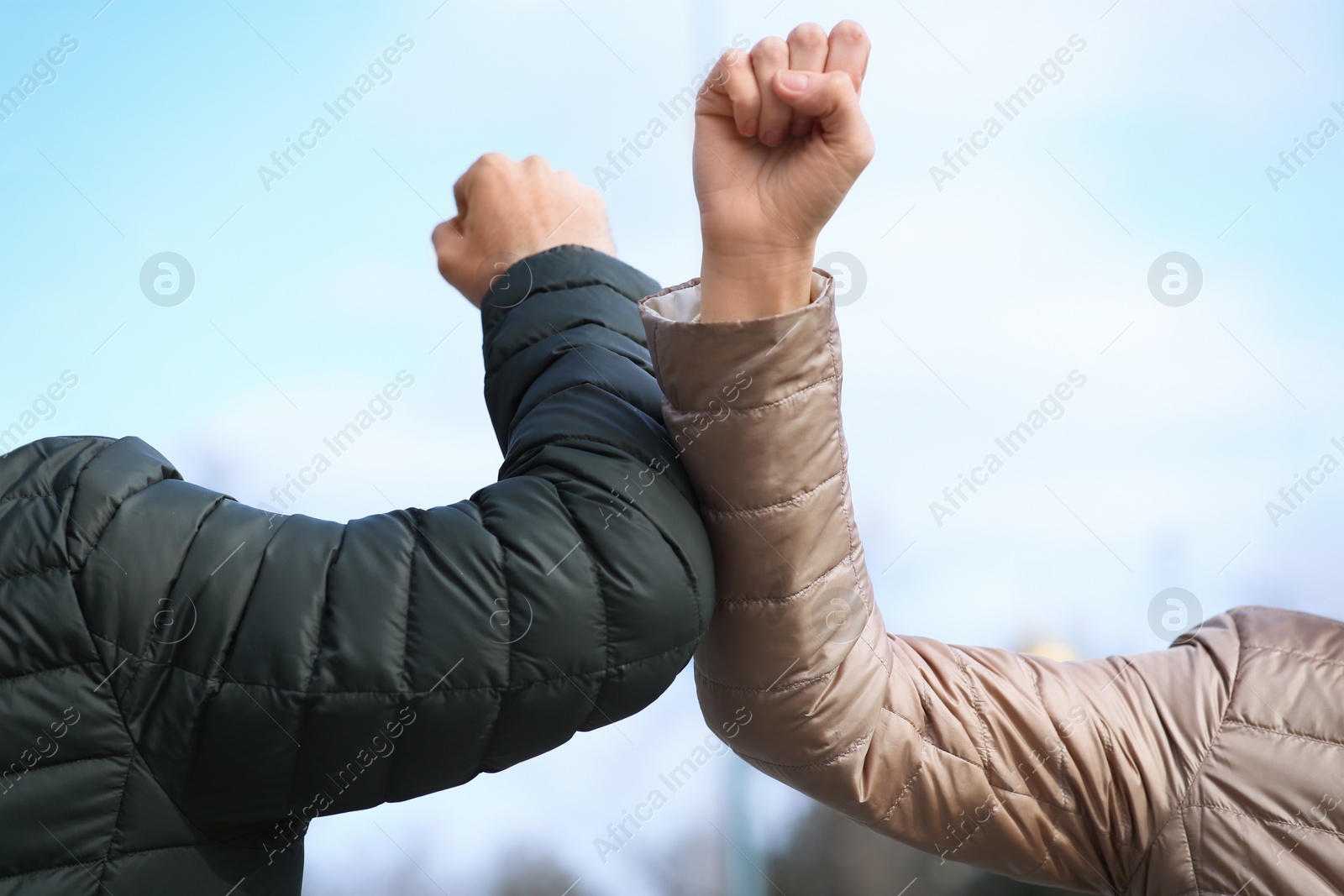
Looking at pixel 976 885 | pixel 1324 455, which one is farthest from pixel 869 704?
pixel 976 885

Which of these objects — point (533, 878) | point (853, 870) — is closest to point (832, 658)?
point (533, 878)

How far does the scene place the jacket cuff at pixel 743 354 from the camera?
572 millimetres

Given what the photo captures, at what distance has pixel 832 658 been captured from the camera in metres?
0.65

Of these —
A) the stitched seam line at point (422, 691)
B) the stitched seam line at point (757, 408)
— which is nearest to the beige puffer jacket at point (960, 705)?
the stitched seam line at point (757, 408)

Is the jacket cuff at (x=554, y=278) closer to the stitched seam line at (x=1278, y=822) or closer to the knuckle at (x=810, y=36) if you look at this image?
the knuckle at (x=810, y=36)

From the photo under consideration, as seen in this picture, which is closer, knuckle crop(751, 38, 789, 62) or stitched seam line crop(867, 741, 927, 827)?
knuckle crop(751, 38, 789, 62)

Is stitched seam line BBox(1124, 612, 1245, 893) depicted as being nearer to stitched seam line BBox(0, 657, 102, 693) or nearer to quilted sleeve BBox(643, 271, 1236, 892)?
quilted sleeve BBox(643, 271, 1236, 892)

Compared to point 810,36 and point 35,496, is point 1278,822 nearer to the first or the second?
point 810,36

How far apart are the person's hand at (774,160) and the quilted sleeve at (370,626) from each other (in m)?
0.13

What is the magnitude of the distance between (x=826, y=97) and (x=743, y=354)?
0.48 feet

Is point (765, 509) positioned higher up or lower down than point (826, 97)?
lower down

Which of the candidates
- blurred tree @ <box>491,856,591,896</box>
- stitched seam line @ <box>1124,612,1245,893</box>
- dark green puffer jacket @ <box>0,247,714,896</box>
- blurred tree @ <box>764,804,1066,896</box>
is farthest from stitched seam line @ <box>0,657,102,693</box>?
blurred tree @ <box>764,804,1066,896</box>

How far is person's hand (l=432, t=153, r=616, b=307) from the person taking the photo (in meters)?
0.70

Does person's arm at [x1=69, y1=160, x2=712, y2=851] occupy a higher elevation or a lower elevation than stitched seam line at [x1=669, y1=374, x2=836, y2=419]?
lower
